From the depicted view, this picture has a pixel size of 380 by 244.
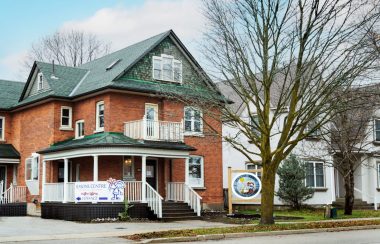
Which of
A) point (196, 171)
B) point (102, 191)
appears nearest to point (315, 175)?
point (196, 171)

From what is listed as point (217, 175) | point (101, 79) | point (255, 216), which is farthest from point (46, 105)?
point (255, 216)

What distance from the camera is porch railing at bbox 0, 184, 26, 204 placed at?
30.6 metres

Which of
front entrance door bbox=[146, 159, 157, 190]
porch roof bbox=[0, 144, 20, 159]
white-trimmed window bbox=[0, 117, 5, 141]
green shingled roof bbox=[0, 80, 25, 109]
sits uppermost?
green shingled roof bbox=[0, 80, 25, 109]

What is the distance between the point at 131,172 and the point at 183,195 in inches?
118

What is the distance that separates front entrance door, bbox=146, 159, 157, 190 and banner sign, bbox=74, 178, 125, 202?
3.92m

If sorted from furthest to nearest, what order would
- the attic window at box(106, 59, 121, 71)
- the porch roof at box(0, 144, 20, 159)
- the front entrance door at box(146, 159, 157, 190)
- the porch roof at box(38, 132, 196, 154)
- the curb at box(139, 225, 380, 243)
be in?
1. the porch roof at box(0, 144, 20, 159)
2. the attic window at box(106, 59, 121, 71)
3. the front entrance door at box(146, 159, 157, 190)
4. the porch roof at box(38, 132, 196, 154)
5. the curb at box(139, 225, 380, 243)

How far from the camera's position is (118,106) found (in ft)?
91.8

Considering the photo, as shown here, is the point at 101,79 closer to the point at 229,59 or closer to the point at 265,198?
the point at 229,59

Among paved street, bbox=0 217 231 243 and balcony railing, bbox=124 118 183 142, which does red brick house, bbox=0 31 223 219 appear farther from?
paved street, bbox=0 217 231 243

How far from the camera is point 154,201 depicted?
82.5 ft

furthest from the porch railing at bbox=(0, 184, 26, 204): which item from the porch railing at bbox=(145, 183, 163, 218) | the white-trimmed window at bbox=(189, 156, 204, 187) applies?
the white-trimmed window at bbox=(189, 156, 204, 187)

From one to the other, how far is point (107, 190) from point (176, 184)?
4736 mm

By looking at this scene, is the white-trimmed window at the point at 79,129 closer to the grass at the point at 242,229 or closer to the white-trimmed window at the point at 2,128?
the white-trimmed window at the point at 2,128

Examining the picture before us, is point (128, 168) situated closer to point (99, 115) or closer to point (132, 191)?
point (132, 191)
